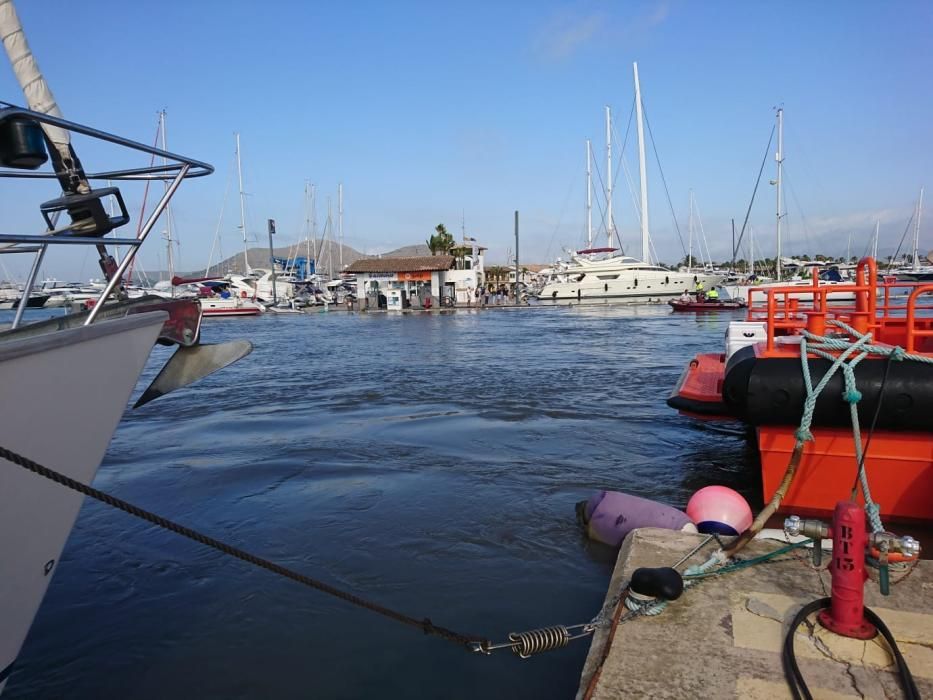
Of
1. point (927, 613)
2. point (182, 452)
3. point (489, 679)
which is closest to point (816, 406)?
Answer: point (927, 613)

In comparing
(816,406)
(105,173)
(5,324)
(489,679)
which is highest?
(105,173)

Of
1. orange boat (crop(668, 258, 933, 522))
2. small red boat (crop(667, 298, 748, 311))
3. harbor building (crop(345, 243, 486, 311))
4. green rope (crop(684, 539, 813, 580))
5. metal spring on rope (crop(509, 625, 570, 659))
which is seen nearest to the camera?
metal spring on rope (crop(509, 625, 570, 659))

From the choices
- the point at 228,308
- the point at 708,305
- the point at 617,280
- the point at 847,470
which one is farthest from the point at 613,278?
the point at 847,470

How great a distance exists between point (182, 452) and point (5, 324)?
4386 millimetres

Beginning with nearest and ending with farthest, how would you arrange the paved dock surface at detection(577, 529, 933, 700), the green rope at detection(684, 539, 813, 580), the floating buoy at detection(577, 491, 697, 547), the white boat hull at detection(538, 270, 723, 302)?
the paved dock surface at detection(577, 529, 933, 700) < the green rope at detection(684, 539, 813, 580) < the floating buoy at detection(577, 491, 697, 547) < the white boat hull at detection(538, 270, 723, 302)

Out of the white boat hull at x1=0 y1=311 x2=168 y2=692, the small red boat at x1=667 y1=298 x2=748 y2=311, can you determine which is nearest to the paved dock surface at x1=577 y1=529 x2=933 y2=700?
the white boat hull at x1=0 y1=311 x2=168 y2=692

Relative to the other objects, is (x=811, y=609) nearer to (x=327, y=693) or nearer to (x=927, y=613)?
(x=927, y=613)

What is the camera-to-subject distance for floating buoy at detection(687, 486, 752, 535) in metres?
4.79

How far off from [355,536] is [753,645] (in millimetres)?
3386

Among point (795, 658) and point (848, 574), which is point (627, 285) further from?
point (795, 658)

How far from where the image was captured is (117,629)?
418cm

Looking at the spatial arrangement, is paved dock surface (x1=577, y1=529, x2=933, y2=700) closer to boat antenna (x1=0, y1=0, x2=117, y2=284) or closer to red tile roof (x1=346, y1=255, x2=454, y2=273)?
boat antenna (x1=0, y1=0, x2=117, y2=284)

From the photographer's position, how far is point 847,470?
492 centimetres

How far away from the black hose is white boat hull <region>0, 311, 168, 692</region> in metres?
3.19
